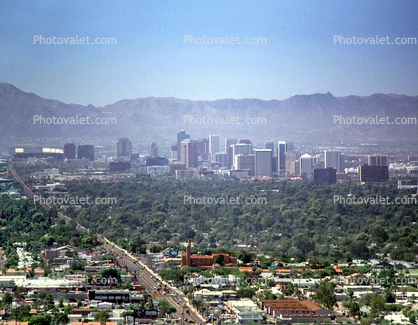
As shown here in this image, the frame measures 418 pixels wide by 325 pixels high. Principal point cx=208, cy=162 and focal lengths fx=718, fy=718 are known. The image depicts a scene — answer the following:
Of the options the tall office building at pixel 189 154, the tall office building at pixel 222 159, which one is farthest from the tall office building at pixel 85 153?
the tall office building at pixel 222 159

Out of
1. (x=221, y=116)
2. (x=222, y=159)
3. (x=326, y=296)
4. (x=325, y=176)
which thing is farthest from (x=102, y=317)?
(x=221, y=116)

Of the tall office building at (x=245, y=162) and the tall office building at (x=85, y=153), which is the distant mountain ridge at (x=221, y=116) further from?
the tall office building at (x=245, y=162)

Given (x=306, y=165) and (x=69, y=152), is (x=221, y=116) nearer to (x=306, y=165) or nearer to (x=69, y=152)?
(x=69, y=152)

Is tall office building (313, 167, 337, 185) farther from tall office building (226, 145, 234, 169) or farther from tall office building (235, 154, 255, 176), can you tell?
tall office building (226, 145, 234, 169)

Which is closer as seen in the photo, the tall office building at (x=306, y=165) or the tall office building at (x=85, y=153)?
the tall office building at (x=306, y=165)

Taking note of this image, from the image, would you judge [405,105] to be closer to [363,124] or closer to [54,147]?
[363,124]
